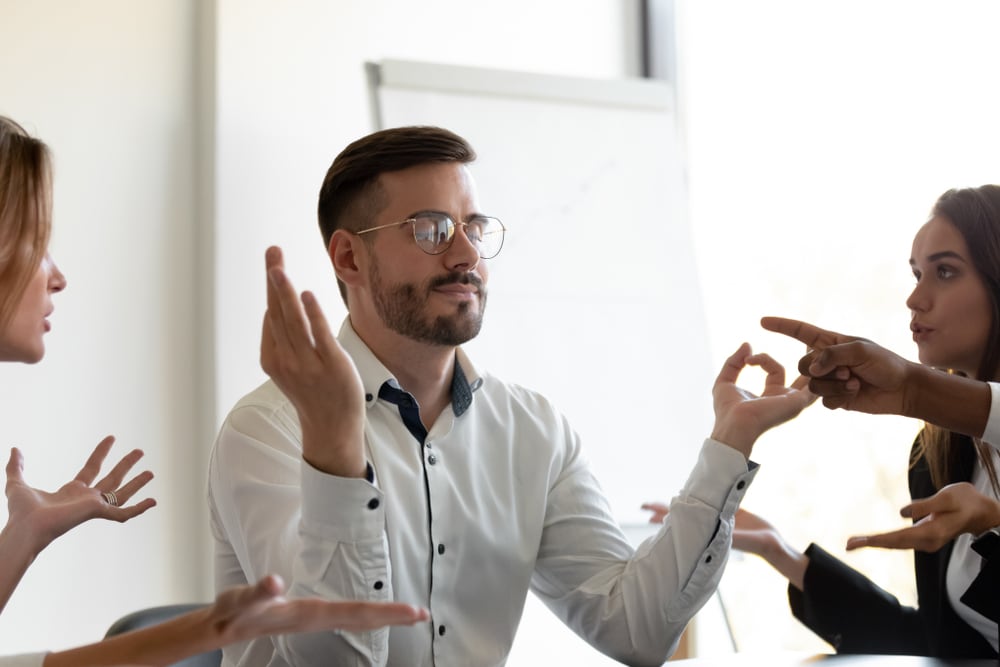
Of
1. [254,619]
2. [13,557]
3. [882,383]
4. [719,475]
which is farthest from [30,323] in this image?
[882,383]

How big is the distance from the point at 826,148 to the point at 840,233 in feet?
0.96

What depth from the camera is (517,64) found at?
365 centimetres

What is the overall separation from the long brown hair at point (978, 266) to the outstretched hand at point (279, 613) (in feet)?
4.65

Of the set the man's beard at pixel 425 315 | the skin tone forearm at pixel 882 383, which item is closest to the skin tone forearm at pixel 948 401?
the skin tone forearm at pixel 882 383

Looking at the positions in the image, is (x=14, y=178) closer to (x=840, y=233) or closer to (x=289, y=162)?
(x=289, y=162)

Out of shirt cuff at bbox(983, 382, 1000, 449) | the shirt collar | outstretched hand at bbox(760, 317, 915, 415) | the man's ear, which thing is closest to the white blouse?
shirt cuff at bbox(983, 382, 1000, 449)

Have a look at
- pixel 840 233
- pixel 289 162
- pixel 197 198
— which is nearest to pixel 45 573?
pixel 197 198

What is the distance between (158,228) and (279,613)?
227cm

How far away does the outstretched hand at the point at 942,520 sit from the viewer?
160 centimetres

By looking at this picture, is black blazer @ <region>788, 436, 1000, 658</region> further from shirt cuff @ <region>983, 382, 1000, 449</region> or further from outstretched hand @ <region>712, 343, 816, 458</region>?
outstretched hand @ <region>712, 343, 816, 458</region>

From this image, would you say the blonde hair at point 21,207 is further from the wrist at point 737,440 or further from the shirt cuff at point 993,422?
the shirt cuff at point 993,422

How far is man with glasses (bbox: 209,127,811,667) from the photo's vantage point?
1584 millimetres

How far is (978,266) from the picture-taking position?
7.06ft

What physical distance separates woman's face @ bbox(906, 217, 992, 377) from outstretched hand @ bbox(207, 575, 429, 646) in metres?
1.47
